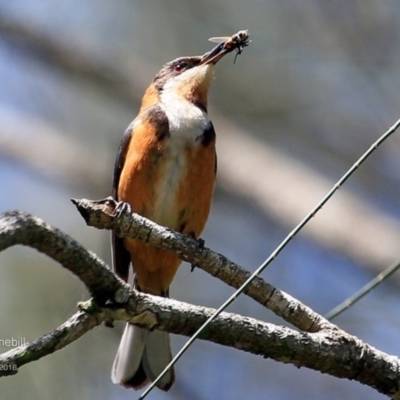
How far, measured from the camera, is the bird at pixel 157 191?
495 centimetres

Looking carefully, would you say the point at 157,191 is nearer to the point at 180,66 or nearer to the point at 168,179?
the point at 168,179

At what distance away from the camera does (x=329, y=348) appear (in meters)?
3.34

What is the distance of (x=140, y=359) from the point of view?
16.0ft

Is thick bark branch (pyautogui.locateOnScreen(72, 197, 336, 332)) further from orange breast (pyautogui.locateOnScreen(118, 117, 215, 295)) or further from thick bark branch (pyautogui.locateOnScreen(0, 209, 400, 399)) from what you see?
orange breast (pyautogui.locateOnScreen(118, 117, 215, 295))

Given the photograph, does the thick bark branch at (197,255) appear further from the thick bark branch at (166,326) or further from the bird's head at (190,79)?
the bird's head at (190,79)

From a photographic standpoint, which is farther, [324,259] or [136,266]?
[324,259]

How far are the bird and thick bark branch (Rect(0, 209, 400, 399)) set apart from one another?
136cm

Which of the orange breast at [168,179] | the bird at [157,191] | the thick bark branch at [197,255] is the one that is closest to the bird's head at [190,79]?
the bird at [157,191]

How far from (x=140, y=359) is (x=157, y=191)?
3.23ft

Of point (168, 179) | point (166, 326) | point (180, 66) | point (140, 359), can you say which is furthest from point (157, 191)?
point (166, 326)

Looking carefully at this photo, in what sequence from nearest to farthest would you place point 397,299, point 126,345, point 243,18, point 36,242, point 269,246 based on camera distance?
point 36,242, point 126,345, point 397,299, point 269,246, point 243,18

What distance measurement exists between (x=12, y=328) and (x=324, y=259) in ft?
8.69

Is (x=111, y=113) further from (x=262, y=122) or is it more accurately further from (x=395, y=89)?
(x=395, y=89)

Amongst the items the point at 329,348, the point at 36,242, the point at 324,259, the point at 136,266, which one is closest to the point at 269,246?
the point at 324,259
